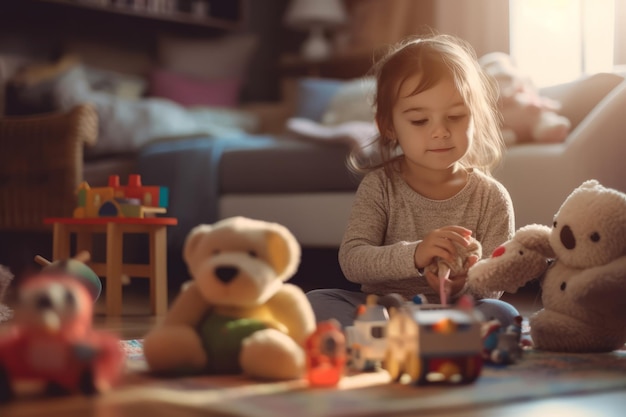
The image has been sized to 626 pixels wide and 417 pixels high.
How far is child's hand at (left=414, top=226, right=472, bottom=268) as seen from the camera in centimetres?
122

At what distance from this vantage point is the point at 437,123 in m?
1.35

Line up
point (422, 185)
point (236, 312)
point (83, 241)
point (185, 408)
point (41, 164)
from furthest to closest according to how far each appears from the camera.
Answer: point (41, 164)
point (83, 241)
point (422, 185)
point (236, 312)
point (185, 408)

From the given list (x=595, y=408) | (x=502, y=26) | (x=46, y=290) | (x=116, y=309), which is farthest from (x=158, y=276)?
(x=502, y=26)

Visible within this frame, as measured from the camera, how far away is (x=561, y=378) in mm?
1010

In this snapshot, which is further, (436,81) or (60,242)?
(60,242)

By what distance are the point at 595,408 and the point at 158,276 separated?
4.18 feet

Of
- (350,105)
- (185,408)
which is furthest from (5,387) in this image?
(350,105)

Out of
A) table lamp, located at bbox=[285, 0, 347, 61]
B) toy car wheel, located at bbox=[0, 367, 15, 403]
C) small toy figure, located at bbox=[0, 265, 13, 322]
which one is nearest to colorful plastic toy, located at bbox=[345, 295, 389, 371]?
toy car wheel, located at bbox=[0, 367, 15, 403]

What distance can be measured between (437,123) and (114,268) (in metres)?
0.90

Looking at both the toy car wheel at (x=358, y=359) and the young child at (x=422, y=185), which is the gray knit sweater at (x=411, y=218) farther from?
the toy car wheel at (x=358, y=359)

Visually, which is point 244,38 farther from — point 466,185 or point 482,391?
point 482,391

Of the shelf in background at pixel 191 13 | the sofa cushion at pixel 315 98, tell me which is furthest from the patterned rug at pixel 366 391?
the shelf in background at pixel 191 13

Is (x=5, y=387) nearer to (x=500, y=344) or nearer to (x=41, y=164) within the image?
(x=500, y=344)

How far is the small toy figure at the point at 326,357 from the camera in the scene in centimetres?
95
